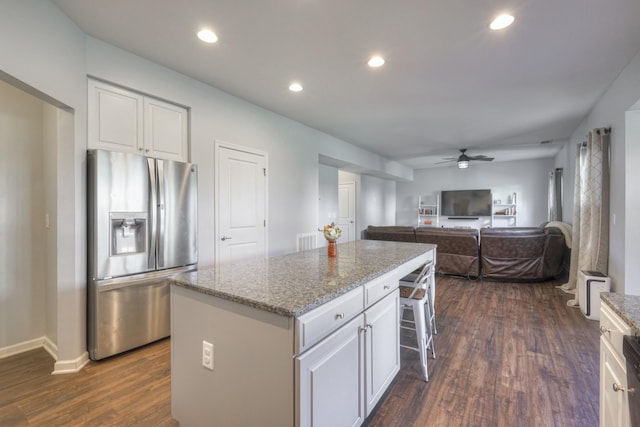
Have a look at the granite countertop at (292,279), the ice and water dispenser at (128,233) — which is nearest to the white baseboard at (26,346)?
the ice and water dispenser at (128,233)

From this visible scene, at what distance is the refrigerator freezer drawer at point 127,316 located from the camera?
2.34 m

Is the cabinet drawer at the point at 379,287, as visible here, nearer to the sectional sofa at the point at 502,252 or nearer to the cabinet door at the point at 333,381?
the cabinet door at the point at 333,381

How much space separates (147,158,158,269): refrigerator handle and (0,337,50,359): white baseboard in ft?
3.47

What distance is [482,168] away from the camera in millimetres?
8812

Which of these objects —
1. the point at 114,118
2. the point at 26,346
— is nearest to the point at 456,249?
the point at 114,118

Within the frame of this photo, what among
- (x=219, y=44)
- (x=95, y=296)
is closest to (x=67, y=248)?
(x=95, y=296)

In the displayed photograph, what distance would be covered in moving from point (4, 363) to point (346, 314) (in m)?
2.91

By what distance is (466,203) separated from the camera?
28.9 feet

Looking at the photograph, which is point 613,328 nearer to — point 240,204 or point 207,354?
point 207,354

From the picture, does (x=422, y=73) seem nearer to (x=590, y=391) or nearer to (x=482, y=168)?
(x=590, y=391)

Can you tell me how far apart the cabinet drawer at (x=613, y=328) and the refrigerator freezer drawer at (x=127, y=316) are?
119 inches

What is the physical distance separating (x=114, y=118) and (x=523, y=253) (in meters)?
5.76

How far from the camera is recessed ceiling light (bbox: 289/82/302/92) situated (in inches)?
127

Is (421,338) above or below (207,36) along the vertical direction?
below
